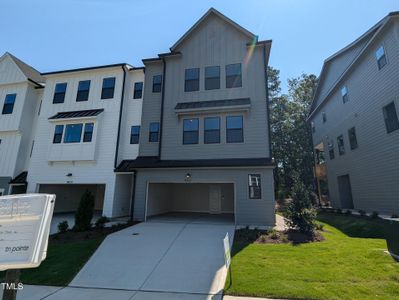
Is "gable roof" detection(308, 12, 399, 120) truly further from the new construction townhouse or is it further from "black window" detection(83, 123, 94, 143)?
"black window" detection(83, 123, 94, 143)

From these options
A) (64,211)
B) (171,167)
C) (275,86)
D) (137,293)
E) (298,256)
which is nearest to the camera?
(137,293)

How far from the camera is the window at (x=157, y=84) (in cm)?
1506

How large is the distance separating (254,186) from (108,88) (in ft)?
39.1

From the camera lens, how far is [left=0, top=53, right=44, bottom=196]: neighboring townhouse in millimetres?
16016

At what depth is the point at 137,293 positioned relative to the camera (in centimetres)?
505

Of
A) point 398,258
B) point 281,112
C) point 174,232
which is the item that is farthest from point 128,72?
point 281,112

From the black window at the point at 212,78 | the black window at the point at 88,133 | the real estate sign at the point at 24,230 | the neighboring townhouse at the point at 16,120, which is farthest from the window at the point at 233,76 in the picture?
the neighboring townhouse at the point at 16,120

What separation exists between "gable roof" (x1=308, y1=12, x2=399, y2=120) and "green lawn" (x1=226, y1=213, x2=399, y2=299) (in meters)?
11.7

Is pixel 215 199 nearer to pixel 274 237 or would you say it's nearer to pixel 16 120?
pixel 274 237

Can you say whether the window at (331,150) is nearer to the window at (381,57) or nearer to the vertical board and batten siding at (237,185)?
the window at (381,57)

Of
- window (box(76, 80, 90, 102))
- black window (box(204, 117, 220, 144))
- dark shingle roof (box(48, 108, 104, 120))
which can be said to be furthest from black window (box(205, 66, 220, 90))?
window (box(76, 80, 90, 102))

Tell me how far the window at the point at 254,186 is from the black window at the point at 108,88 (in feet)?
35.9

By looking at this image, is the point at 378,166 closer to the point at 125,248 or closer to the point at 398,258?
the point at 398,258

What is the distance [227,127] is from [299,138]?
77.8ft
